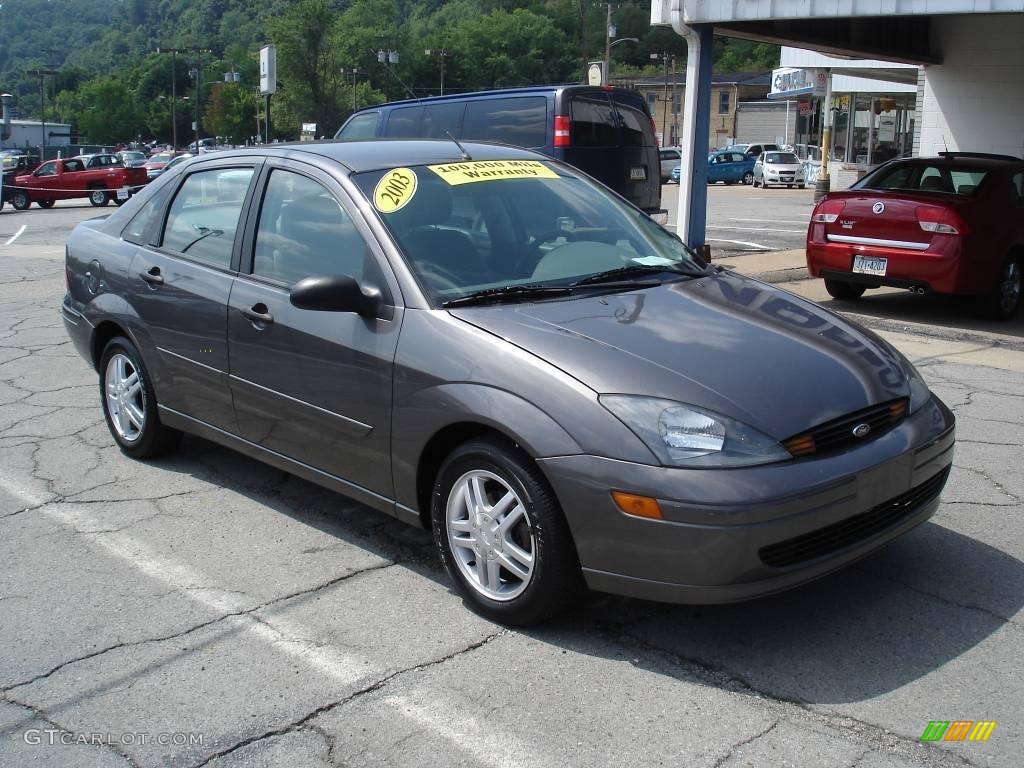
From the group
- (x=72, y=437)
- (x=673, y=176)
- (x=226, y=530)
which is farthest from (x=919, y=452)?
(x=673, y=176)

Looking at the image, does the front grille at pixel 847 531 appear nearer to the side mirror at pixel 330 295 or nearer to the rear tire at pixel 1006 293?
the side mirror at pixel 330 295

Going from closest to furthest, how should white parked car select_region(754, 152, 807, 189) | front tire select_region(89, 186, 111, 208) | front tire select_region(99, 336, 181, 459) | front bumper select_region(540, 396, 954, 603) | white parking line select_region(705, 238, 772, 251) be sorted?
front bumper select_region(540, 396, 954, 603), front tire select_region(99, 336, 181, 459), white parking line select_region(705, 238, 772, 251), front tire select_region(89, 186, 111, 208), white parked car select_region(754, 152, 807, 189)

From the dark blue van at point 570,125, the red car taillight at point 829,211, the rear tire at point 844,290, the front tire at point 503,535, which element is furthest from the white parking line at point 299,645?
the rear tire at point 844,290

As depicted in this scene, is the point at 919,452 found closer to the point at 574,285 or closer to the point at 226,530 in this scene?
the point at 574,285

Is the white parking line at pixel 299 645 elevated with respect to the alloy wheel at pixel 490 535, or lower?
lower

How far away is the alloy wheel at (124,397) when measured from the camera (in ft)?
18.6

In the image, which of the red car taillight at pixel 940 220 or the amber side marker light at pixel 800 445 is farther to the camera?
the red car taillight at pixel 940 220

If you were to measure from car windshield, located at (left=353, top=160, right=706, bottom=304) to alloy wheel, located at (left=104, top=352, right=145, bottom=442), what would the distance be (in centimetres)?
198

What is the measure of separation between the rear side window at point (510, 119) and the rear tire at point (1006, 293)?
515cm

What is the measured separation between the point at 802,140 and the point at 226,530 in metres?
63.6

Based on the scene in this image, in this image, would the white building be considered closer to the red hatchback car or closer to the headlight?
the red hatchback car

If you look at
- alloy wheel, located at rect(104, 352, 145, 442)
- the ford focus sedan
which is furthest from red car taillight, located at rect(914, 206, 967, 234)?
alloy wheel, located at rect(104, 352, 145, 442)

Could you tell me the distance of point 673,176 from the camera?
44344 millimetres

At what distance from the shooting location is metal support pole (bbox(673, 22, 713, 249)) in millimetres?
11766
